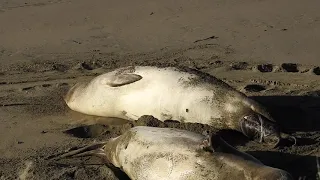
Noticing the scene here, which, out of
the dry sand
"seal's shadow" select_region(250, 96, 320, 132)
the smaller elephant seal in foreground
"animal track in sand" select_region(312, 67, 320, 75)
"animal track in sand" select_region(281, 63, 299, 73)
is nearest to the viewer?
the smaller elephant seal in foreground

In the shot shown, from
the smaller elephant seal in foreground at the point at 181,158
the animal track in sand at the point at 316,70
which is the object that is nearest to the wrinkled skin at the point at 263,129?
the smaller elephant seal in foreground at the point at 181,158

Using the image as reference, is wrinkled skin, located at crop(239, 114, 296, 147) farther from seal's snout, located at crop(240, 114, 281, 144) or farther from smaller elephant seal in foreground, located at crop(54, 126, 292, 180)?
smaller elephant seal in foreground, located at crop(54, 126, 292, 180)

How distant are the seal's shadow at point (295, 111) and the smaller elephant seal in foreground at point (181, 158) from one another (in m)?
1.22

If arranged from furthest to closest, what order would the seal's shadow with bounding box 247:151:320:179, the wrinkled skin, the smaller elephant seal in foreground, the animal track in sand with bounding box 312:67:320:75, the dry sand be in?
the animal track in sand with bounding box 312:67:320:75
the dry sand
the wrinkled skin
the seal's shadow with bounding box 247:151:320:179
the smaller elephant seal in foreground

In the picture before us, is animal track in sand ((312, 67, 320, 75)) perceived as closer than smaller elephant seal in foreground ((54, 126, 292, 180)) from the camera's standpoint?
No

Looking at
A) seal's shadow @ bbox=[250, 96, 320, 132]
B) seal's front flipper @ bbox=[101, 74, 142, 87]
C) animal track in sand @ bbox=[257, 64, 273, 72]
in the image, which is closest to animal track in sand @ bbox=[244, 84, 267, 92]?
seal's shadow @ bbox=[250, 96, 320, 132]

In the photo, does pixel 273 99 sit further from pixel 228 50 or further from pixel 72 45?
pixel 72 45

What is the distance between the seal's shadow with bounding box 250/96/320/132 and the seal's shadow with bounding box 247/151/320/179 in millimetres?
486

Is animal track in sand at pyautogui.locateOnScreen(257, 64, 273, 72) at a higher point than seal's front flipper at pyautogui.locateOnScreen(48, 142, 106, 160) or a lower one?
lower

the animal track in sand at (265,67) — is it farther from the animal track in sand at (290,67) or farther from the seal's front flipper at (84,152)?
the seal's front flipper at (84,152)

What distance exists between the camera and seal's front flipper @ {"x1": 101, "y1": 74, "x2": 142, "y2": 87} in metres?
5.99

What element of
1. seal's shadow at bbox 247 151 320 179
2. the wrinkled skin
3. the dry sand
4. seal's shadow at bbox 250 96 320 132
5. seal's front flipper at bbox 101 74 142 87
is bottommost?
the dry sand

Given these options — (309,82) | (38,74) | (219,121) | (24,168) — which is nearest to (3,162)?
(24,168)

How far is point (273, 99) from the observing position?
636 cm
